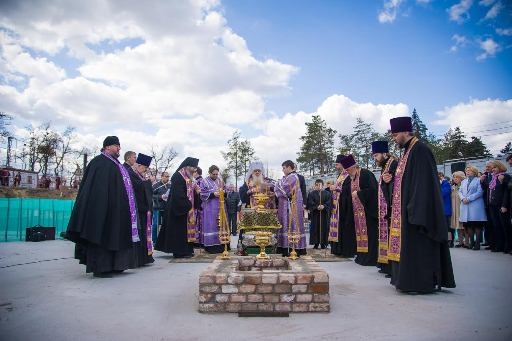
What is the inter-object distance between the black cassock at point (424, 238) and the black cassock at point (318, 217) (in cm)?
690

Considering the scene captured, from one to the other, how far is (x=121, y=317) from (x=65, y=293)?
172 cm

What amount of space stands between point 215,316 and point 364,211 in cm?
523

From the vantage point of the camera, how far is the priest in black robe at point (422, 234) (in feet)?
17.4

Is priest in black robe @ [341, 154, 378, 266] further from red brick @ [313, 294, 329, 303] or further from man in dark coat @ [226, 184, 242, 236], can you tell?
man in dark coat @ [226, 184, 242, 236]

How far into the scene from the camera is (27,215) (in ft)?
48.4

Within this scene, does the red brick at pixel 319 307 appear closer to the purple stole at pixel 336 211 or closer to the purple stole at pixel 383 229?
the purple stole at pixel 383 229

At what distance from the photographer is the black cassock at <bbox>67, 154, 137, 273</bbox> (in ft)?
22.5

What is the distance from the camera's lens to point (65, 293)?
5562 millimetres

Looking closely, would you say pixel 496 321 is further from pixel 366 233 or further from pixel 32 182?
pixel 32 182

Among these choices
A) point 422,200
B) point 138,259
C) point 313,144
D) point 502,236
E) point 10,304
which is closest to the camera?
point 10,304

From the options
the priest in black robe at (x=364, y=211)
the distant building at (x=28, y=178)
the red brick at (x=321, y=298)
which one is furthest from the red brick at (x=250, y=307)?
the distant building at (x=28, y=178)

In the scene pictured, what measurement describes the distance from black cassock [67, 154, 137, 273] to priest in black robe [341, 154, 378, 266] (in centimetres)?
475

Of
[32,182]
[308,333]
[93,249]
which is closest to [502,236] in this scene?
[308,333]

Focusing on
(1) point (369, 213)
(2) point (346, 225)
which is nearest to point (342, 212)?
(2) point (346, 225)
